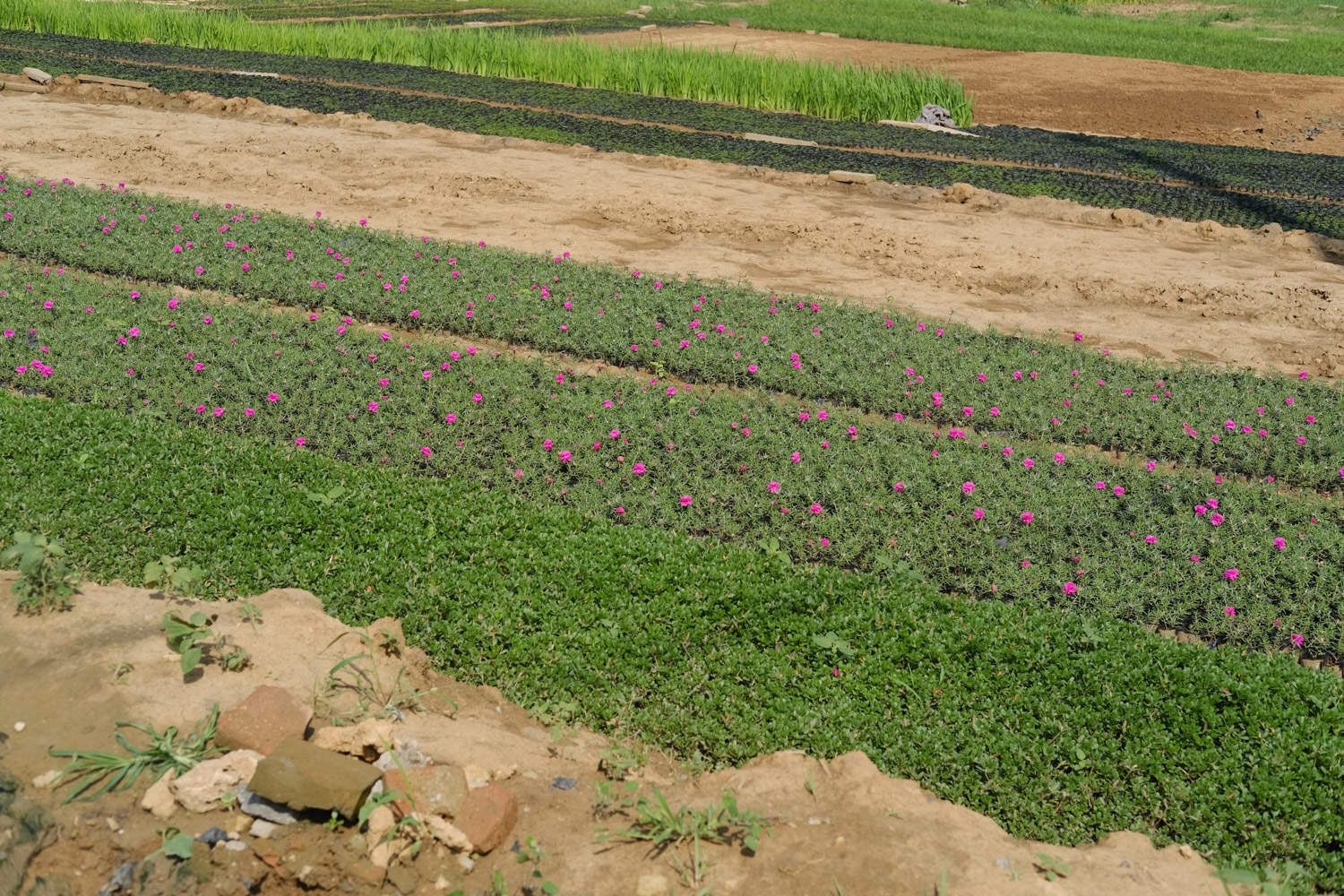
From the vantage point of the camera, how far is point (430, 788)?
4.08 m

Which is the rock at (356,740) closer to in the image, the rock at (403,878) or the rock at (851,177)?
the rock at (403,878)

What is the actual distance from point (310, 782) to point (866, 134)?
644 inches

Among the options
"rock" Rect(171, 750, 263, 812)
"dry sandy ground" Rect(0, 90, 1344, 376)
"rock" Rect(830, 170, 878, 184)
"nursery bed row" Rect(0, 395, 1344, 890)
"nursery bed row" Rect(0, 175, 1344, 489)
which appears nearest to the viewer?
"rock" Rect(171, 750, 263, 812)

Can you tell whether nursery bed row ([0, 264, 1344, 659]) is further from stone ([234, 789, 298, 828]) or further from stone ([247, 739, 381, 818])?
stone ([234, 789, 298, 828])

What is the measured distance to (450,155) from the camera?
15.5 m

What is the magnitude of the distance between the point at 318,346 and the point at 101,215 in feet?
13.7

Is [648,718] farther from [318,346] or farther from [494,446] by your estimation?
[318,346]

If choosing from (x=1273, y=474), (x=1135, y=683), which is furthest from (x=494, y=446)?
(x=1273, y=474)

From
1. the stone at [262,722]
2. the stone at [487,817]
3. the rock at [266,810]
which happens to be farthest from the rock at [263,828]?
the stone at [487,817]

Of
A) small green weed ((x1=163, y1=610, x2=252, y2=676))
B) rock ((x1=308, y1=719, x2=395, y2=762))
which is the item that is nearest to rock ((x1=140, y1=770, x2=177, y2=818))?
rock ((x1=308, y1=719, x2=395, y2=762))

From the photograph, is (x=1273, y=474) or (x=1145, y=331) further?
(x=1145, y=331)

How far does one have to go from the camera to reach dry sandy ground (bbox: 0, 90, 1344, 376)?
34.6 ft

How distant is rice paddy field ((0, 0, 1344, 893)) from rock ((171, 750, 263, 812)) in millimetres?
1211

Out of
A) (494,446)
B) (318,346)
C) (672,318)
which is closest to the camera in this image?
(494,446)
